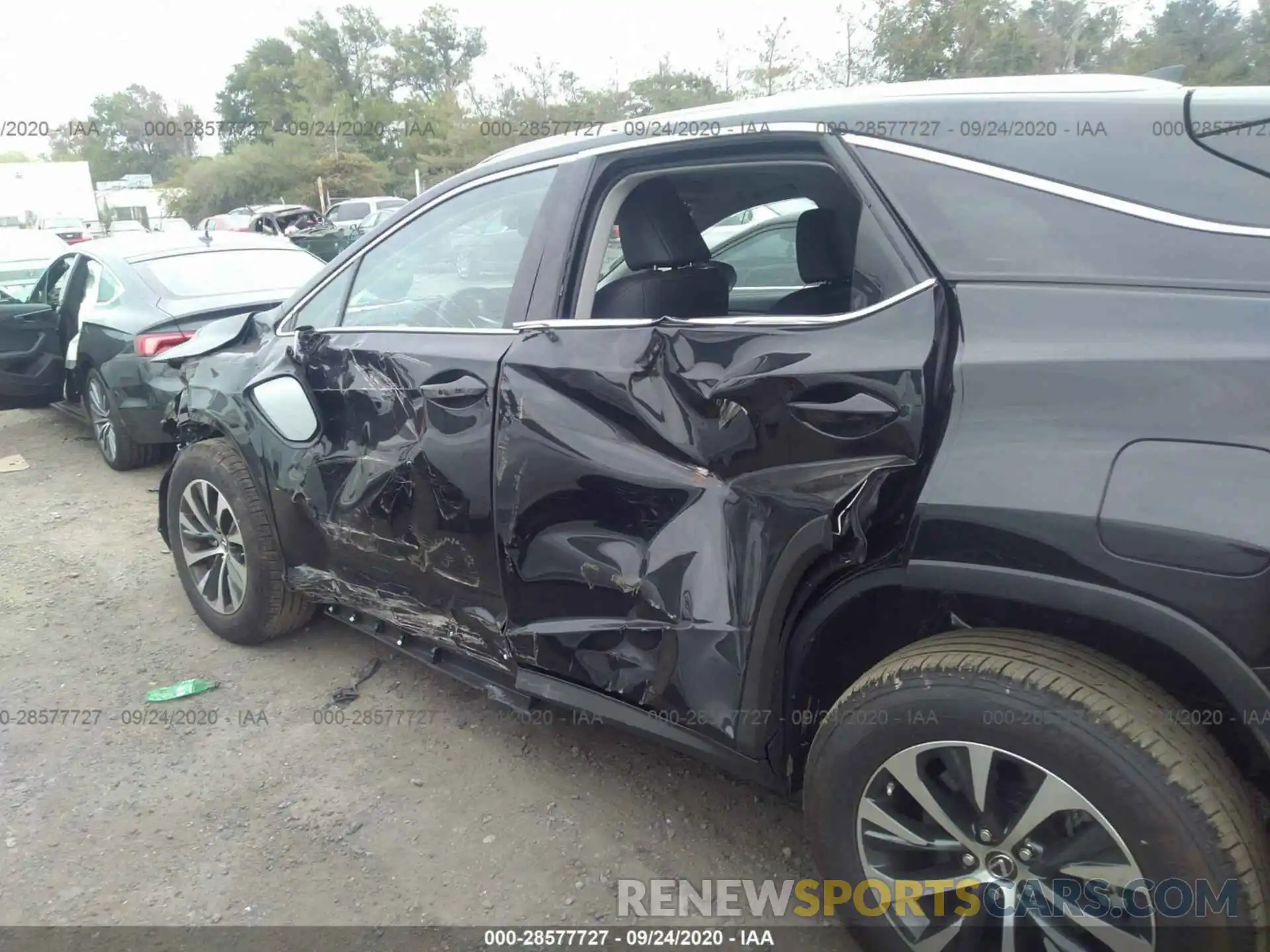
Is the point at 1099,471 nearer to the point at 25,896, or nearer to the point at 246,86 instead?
the point at 25,896

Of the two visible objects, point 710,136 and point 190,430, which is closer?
point 710,136

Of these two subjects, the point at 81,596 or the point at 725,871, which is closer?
the point at 725,871

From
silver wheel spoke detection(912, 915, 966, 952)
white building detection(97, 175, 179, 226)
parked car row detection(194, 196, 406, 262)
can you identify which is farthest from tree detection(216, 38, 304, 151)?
silver wheel spoke detection(912, 915, 966, 952)

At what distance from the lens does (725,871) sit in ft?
8.02

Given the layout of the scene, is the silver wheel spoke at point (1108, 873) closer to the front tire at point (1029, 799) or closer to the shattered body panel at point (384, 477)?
the front tire at point (1029, 799)

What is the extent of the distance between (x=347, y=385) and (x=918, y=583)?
1.92 m

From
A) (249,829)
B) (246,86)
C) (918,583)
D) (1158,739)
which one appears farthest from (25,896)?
(246,86)

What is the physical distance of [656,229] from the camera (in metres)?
2.68

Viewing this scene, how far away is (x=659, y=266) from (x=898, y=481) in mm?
1233

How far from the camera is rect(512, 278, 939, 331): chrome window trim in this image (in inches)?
70.3

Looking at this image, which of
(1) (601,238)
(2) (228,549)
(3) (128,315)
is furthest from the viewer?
(3) (128,315)

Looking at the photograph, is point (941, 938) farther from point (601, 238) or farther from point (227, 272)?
point (227, 272)

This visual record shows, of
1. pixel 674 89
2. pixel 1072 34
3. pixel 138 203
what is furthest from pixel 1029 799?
pixel 138 203

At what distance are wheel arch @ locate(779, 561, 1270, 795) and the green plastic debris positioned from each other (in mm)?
2393
